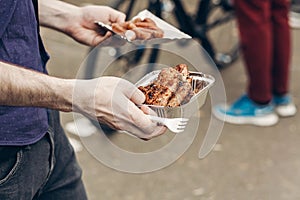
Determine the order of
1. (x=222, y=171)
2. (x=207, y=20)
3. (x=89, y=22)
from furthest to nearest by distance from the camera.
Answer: (x=207, y=20)
(x=222, y=171)
(x=89, y=22)

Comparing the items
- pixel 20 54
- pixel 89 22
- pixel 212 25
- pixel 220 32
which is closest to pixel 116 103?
pixel 20 54

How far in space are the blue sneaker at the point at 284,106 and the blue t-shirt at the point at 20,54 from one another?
109 inches

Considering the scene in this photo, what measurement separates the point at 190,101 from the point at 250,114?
268 cm

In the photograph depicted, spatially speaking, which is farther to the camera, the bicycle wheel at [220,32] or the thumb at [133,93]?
the bicycle wheel at [220,32]

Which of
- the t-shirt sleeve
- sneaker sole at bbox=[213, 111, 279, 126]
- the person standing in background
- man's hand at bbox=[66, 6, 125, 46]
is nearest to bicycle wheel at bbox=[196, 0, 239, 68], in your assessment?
the person standing in background

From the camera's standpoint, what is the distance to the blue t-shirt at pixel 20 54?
1698 millimetres

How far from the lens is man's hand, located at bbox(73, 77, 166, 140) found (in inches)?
60.8

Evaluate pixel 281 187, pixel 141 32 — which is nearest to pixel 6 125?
pixel 141 32

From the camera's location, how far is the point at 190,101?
1.61 meters

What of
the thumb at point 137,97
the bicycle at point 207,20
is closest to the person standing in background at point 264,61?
the bicycle at point 207,20

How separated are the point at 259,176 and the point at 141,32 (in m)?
2.02

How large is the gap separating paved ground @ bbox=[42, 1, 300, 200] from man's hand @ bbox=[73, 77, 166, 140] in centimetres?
200

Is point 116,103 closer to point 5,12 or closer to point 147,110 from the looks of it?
point 147,110

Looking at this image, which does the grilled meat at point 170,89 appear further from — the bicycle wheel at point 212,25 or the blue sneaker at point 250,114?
the bicycle wheel at point 212,25
